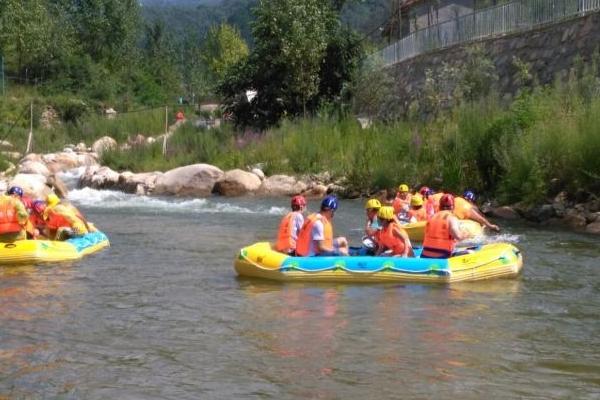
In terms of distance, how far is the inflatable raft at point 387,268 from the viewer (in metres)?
10.4

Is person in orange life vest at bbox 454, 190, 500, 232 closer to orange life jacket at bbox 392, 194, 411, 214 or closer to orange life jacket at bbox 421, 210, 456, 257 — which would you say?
orange life jacket at bbox 392, 194, 411, 214

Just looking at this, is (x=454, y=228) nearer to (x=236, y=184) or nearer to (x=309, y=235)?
(x=309, y=235)

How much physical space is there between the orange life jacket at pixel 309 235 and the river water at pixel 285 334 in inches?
26.7

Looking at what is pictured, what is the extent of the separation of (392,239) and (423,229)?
11.7 ft

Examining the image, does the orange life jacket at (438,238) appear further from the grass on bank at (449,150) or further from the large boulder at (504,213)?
the large boulder at (504,213)

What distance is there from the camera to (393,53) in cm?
3155

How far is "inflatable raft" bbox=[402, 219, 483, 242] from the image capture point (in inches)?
555

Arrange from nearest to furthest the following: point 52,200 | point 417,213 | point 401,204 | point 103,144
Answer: point 52,200, point 417,213, point 401,204, point 103,144

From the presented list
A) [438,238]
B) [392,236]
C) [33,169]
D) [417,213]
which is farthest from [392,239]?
[33,169]

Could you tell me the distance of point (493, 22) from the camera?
78.8ft

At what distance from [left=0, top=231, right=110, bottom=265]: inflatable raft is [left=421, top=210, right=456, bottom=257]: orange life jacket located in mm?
5213

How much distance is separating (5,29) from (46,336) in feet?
133

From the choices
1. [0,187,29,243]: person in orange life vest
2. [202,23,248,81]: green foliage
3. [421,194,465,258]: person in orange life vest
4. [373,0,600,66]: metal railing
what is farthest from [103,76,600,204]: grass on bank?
[202,23,248,81]: green foliage

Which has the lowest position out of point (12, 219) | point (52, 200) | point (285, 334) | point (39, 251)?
point (285, 334)
